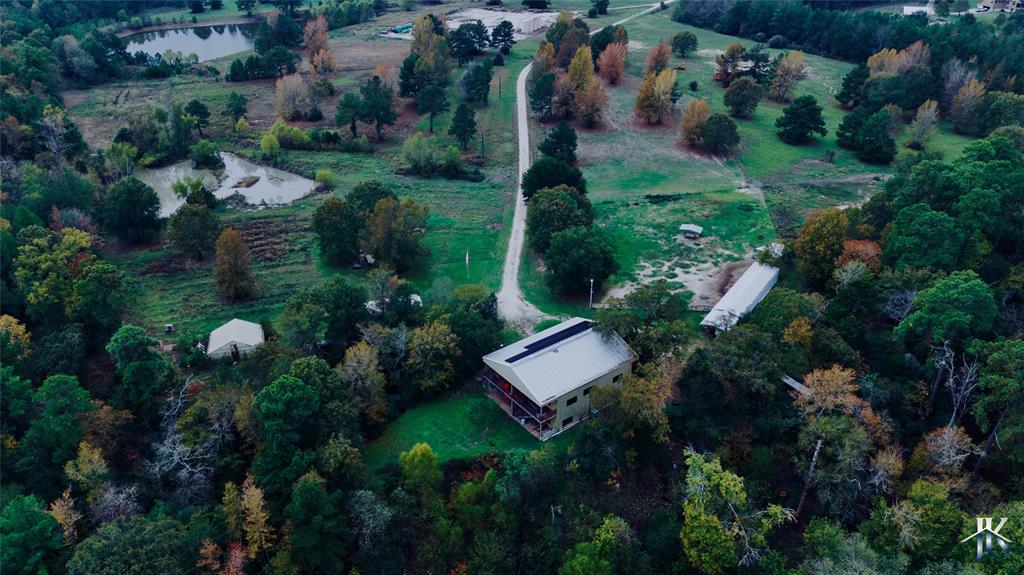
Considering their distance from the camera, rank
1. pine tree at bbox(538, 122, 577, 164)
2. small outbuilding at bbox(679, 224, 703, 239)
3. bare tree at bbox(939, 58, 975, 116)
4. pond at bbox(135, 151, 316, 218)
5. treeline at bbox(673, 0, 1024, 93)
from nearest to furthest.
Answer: small outbuilding at bbox(679, 224, 703, 239) → pond at bbox(135, 151, 316, 218) → pine tree at bbox(538, 122, 577, 164) → bare tree at bbox(939, 58, 975, 116) → treeline at bbox(673, 0, 1024, 93)

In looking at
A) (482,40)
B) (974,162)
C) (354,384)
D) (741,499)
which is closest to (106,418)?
(354,384)

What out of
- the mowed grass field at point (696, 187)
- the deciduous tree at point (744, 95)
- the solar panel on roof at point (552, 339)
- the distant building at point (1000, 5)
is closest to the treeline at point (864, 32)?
the mowed grass field at point (696, 187)

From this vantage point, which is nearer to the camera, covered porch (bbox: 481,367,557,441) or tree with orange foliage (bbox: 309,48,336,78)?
covered porch (bbox: 481,367,557,441)

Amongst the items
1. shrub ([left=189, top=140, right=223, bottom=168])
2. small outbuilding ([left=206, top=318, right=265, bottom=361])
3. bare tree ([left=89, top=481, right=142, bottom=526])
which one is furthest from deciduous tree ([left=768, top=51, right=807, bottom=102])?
bare tree ([left=89, top=481, right=142, bottom=526])

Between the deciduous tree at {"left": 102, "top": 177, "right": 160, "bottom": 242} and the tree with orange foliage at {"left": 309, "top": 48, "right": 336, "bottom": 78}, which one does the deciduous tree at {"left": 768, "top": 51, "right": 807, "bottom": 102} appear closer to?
the tree with orange foliage at {"left": 309, "top": 48, "right": 336, "bottom": 78}

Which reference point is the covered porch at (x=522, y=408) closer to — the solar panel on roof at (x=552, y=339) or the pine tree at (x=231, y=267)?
the solar panel on roof at (x=552, y=339)

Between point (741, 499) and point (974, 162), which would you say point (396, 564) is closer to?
point (741, 499)
